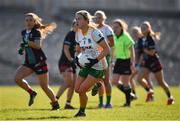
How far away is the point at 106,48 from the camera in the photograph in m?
16.6

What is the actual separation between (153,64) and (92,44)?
618 cm

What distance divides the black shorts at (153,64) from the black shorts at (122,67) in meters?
1.20

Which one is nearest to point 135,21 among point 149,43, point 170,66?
point 170,66

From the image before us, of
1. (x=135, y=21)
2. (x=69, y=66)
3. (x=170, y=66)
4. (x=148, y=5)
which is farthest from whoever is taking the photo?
(x=148, y=5)

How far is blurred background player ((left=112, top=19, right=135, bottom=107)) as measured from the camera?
2120 centimetres

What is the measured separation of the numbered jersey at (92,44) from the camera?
16656 millimetres

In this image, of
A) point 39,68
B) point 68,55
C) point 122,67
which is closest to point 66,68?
point 68,55

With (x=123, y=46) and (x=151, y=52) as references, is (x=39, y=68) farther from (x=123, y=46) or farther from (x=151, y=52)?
(x=151, y=52)

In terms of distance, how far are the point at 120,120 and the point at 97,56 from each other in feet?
5.10

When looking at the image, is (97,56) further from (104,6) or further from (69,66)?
(104,6)

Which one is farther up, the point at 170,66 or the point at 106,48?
the point at 106,48

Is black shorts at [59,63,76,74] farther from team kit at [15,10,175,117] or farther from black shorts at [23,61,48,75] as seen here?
black shorts at [23,61,48,75]

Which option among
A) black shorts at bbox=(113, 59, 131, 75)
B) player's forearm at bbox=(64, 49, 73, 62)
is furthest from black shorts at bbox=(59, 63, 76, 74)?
black shorts at bbox=(113, 59, 131, 75)

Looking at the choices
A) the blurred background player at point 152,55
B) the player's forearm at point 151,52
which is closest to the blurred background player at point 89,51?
the blurred background player at point 152,55
